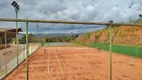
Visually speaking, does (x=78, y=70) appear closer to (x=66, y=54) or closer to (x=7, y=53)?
(x=7, y=53)

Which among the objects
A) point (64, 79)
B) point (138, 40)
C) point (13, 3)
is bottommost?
point (64, 79)

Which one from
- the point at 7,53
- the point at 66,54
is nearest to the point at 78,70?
the point at 7,53

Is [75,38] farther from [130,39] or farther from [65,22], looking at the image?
[65,22]

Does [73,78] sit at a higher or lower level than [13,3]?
lower

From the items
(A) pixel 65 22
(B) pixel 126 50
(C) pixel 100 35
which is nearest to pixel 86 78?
(A) pixel 65 22

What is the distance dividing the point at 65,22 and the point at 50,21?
1.60 feet

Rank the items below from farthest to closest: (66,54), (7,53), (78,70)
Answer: (66,54) < (7,53) < (78,70)

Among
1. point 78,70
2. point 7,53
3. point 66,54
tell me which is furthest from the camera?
point 66,54

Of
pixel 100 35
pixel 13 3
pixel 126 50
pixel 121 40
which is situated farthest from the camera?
pixel 100 35

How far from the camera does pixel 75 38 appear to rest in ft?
344

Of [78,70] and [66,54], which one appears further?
[66,54]

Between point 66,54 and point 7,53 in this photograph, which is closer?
point 7,53

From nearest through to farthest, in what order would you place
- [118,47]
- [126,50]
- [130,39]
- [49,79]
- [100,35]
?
[49,79] < [126,50] < [118,47] < [130,39] < [100,35]

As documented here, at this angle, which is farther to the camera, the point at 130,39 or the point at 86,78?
the point at 130,39
